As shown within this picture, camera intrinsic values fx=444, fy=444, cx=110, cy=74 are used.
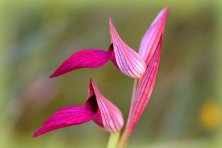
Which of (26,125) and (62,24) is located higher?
(62,24)

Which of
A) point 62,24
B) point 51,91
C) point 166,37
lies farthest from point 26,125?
point 166,37

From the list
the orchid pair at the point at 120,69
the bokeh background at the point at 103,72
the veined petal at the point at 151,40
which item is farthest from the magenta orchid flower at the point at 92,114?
the bokeh background at the point at 103,72

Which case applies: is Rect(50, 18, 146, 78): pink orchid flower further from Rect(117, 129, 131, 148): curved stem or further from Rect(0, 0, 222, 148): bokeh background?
Rect(0, 0, 222, 148): bokeh background

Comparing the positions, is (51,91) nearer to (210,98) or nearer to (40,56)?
(40,56)

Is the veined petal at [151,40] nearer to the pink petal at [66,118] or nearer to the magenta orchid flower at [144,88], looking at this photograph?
the magenta orchid flower at [144,88]

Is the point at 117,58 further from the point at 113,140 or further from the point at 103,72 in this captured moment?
the point at 103,72
